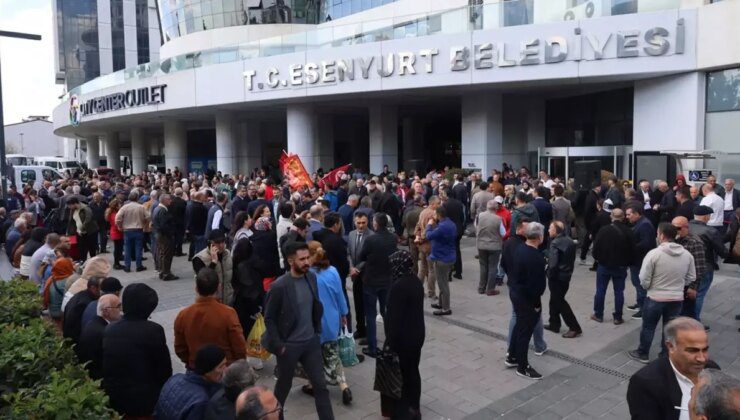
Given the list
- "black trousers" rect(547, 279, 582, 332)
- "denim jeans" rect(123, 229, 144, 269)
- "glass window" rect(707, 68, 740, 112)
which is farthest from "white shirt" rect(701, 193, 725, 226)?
"denim jeans" rect(123, 229, 144, 269)

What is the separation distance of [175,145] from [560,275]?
31.6m

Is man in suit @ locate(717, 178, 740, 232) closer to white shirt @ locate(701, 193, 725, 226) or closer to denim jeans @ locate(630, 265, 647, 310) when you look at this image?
white shirt @ locate(701, 193, 725, 226)

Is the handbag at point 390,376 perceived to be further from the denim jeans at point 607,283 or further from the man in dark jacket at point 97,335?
the denim jeans at point 607,283

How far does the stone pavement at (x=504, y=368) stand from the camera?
5562 millimetres

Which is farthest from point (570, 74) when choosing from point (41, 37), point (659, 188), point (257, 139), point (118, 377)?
point (257, 139)

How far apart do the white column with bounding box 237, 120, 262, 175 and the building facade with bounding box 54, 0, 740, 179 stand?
9cm

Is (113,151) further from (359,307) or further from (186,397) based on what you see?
(186,397)

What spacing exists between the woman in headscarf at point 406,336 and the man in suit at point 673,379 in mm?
2276

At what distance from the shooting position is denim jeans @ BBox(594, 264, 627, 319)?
7.93m

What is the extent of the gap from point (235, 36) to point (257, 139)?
6.57 meters

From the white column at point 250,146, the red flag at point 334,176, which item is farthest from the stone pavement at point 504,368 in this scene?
the white column at point 250,146

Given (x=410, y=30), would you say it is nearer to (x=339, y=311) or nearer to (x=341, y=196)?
(x=341, y=196)

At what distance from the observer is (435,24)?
19.7 metres

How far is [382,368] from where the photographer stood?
510 cm
